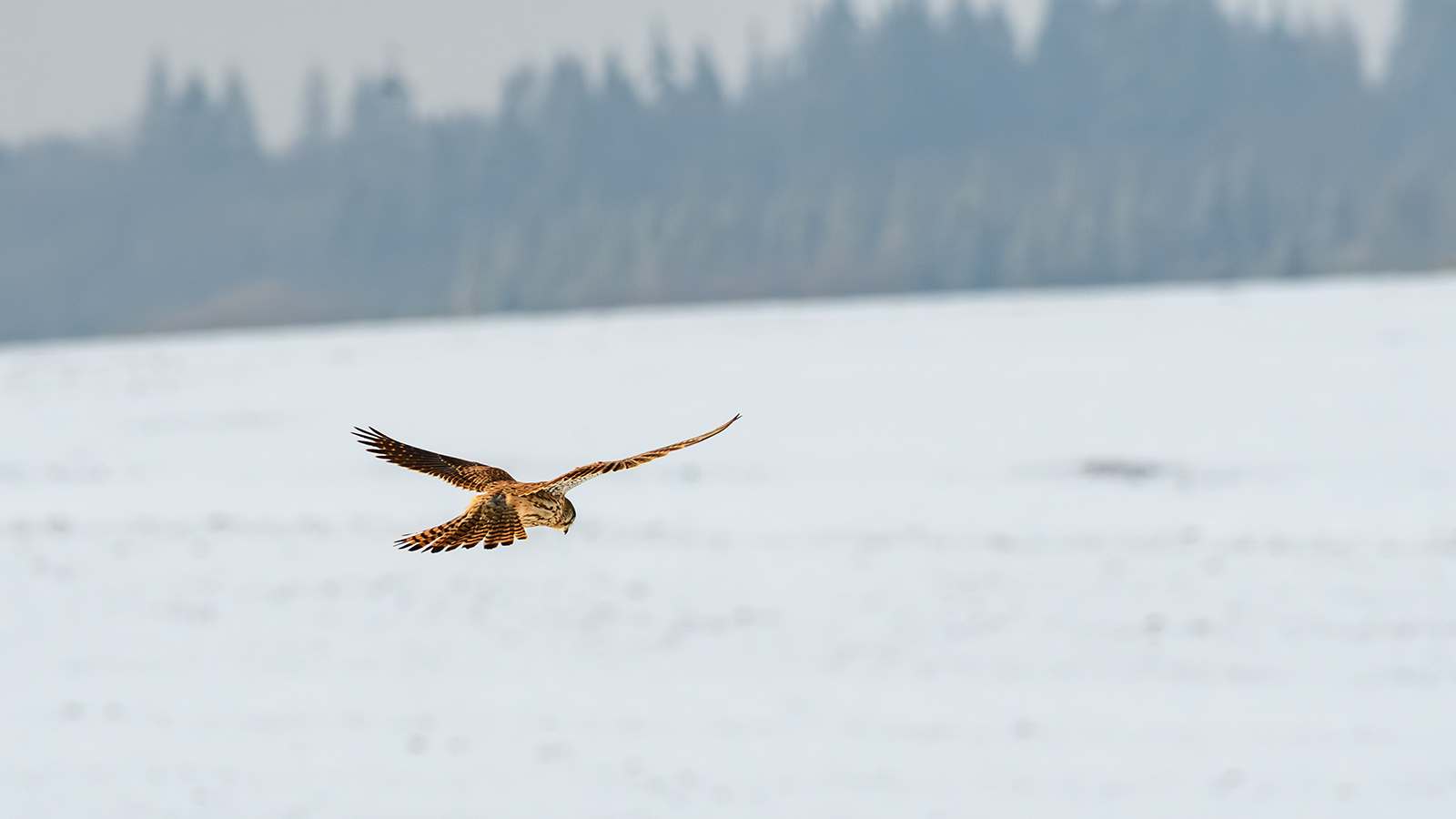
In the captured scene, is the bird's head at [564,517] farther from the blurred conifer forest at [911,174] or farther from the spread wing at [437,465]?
the blurred conifer forest at [911,174]

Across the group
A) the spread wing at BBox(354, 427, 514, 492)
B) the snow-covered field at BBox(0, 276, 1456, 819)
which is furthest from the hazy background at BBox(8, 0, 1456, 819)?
the spread wing at BBox(354, 427, 514, 492)

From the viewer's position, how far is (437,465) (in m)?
2.15

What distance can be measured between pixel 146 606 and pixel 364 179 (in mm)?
94040

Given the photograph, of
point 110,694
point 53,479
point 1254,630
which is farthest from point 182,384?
point 1254,630

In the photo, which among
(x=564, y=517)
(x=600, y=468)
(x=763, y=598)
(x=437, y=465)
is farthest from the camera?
(x=763, y=598)

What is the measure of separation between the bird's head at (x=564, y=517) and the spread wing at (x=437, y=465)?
0.11m

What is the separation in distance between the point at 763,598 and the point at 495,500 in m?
12.9

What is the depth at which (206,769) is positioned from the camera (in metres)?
11.5

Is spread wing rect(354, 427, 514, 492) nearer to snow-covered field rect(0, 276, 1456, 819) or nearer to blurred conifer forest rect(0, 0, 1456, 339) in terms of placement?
snow-covered field rect(0, 276, 1456, 819)

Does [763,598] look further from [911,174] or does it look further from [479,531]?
[911,174]

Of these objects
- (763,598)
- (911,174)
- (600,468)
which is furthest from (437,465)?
(911,174)

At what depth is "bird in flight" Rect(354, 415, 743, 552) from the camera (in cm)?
194

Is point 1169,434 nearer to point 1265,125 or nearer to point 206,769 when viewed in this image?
point 206,769

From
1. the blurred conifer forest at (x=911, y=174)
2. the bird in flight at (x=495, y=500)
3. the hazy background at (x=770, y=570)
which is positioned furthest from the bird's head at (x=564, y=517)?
the blurred conifer forest at (x=911, y=174)
